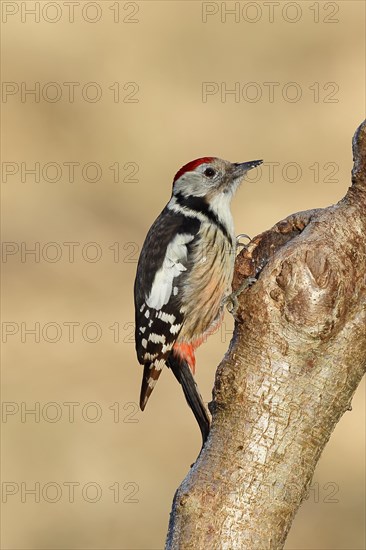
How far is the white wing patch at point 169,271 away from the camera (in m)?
4.44

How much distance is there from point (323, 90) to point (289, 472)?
871cm

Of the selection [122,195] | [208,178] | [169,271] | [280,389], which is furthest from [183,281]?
[122,195]

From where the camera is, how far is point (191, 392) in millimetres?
4145

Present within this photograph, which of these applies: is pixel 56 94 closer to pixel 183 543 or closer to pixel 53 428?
pixel 53 428

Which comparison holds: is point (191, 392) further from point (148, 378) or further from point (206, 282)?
point (206, 282)

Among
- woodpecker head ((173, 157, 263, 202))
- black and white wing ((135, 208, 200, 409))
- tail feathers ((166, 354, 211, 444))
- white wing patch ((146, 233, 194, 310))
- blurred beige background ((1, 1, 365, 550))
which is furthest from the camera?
blurred beige background ((1, 1, 365, 550))

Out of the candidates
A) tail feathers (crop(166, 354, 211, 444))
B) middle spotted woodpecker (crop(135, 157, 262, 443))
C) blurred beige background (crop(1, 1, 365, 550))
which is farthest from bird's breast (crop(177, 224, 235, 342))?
blurred beige background (crop(1, 1, 365, 550))

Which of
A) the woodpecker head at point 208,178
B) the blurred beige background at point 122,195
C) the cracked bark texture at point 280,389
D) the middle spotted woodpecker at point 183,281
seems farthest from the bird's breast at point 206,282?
the blurred beige background at point 122,195

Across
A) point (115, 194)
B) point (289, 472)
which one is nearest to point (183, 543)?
point (289, 472)

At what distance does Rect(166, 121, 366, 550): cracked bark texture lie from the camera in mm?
2398

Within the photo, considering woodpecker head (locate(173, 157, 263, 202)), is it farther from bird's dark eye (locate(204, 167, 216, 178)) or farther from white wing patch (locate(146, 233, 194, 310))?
white wing patch (locate(146, 233, 194, 310))

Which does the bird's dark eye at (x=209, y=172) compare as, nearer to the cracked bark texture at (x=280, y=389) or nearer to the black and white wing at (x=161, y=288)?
the black and white wing at (x=161, y=288)

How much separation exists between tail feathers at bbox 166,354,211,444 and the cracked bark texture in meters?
1.42

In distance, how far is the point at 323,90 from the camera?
35.3 ft
